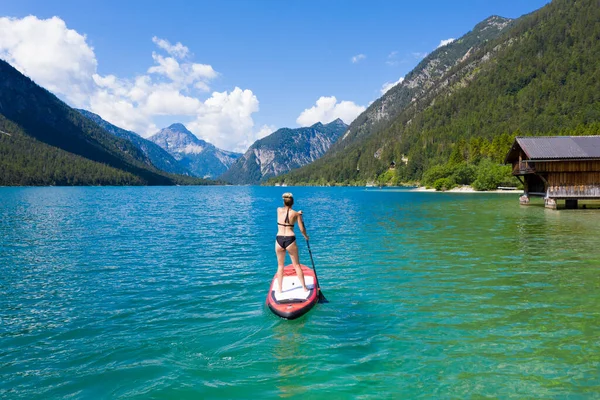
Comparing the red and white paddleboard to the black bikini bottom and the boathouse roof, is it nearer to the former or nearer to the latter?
the black bikini bottom

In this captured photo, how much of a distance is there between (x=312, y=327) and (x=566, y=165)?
52917 mm

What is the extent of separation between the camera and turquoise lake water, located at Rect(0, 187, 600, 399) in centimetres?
790

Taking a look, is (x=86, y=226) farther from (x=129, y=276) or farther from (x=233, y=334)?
(x=233, y=334)

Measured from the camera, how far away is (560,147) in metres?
50.6

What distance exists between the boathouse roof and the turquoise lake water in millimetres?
31088

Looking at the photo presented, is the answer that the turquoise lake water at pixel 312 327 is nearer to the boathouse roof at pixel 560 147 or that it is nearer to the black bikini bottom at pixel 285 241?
the black bikini bottom at pixel 285 241

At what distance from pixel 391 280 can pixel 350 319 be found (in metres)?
5.40

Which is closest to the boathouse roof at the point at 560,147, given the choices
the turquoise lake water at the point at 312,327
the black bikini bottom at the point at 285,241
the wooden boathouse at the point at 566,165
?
the wooden boathouse at the point at 566,165

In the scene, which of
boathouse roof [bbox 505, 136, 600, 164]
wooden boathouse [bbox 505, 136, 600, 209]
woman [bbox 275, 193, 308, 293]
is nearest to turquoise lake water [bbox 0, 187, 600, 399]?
woman [bbox 275, 193, 308, 293]

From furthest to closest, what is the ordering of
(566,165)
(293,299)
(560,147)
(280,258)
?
(560,147) → (566,165) → (280,258) → (293,299)

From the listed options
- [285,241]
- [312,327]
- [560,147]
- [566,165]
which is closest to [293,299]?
[312,327]

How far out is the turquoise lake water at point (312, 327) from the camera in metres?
7.90

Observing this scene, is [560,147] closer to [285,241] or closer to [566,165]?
[566,165]

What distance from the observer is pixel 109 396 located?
7.55 meters
